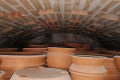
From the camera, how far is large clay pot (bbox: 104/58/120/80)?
2.45m

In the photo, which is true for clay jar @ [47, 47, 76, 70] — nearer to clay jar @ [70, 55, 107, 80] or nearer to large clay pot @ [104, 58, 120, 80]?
clay jar @ [70, 55, 107, 80]

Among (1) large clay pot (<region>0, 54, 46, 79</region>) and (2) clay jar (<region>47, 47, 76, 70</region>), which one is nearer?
(1) large clay pot (<region>0, 54, 46, 79</region>)

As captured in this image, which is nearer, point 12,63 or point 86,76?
point 86,76

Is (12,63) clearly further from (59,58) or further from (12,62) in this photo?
(59,58)

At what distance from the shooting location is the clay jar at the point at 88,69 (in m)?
2.05

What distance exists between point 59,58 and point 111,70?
3.28 ft

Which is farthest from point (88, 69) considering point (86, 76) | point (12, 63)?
point (12, 63)

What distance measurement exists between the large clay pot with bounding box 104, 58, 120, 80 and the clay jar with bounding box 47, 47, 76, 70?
2.34 feet

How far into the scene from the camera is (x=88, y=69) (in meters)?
2.08

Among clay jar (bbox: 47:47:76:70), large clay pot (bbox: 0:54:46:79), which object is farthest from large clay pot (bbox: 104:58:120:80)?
large clay pot (bbox: 0:54:46:79)

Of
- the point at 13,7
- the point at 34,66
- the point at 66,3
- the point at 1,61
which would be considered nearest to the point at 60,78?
the point at 34,66

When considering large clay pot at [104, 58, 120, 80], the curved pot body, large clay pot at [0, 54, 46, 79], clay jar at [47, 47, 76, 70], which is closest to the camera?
the curved pot body

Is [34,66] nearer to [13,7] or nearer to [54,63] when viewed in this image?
[54,63]

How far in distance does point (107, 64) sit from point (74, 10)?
1.80 meters
